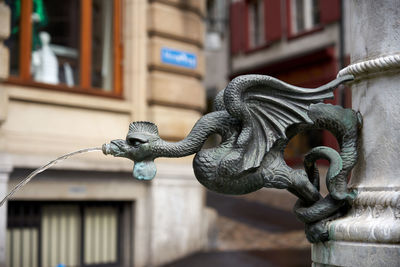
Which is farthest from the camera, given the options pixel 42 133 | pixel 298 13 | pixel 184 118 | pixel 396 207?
pixel 298 13

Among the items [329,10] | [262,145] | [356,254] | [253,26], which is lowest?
[356,254]

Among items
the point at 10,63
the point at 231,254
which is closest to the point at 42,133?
the point at 10,63

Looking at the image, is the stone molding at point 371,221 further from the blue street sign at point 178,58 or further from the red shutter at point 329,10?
the red shutter at point 329,10

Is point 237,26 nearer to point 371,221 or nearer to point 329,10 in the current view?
point 329,10

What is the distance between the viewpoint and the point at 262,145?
2.48m

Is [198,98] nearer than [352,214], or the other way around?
[352,214]

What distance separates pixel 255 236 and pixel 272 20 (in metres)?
10.2

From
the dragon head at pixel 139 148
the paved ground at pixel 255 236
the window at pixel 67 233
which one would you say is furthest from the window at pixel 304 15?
the dragon head at pixel 139 148

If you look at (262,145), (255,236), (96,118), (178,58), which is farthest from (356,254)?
(255,236)

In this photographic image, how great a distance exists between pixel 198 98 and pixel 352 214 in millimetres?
7237

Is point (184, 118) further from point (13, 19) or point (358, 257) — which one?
point (358, 257)

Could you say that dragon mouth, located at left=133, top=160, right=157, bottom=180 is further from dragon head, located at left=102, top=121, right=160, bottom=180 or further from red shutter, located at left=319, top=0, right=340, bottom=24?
red shutter, located at left=319, top=0, right=340, bottom=24

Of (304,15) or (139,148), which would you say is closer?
(139,148)

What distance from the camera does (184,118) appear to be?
365 inches
